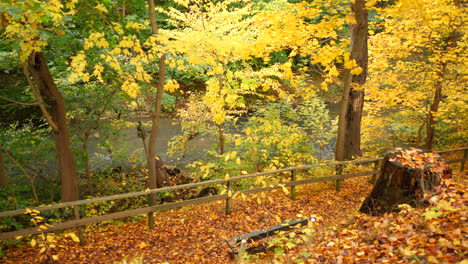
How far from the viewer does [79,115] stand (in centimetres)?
872

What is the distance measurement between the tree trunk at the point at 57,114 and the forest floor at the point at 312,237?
1383 mm

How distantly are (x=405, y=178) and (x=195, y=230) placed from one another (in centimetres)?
420

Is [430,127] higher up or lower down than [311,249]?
higher up

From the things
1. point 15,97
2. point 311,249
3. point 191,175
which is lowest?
point 191,175

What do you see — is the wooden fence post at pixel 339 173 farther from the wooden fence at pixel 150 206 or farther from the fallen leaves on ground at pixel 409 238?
the fallen leaves on ground at pixel 409 238

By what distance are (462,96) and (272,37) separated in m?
7.08

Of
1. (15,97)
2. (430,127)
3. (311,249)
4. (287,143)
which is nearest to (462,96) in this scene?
(430,127)

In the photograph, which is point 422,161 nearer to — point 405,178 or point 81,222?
point 405,178

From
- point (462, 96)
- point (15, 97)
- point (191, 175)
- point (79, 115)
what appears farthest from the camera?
point (191, 175)

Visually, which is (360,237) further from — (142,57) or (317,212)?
(142,57)

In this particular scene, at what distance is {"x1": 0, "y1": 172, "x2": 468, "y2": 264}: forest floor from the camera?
3254 millimetres

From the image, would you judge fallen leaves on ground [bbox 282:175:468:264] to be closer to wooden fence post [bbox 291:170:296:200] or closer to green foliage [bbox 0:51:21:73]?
wooden fence post [bbox 291:170:296:200]

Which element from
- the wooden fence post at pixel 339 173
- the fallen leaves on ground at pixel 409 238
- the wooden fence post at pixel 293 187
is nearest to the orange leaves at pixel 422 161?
the fallen leaves on ground at pixel 409 238

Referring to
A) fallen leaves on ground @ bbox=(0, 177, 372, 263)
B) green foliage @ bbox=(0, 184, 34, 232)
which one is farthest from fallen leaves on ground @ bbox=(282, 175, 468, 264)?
green foliage @ bbox=(0, 184, 34, 232)
